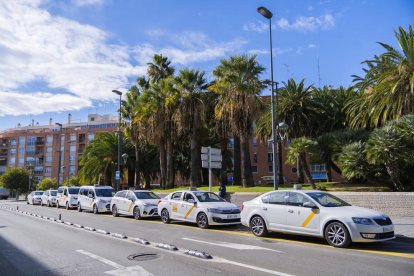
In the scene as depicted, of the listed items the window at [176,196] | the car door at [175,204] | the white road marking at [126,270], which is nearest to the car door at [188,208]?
the car door at [175,204]

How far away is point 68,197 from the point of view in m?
28.9

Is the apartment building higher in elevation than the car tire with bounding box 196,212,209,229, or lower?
higher

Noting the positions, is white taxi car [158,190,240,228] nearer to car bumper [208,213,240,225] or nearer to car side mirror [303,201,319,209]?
car bumper [208,213,240,225]

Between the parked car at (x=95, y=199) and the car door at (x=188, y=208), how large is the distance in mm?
9264

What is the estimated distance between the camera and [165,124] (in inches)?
1367

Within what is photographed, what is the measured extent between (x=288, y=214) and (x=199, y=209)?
183 inches

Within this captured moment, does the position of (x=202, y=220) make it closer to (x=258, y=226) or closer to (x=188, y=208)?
(x=188, y=208)

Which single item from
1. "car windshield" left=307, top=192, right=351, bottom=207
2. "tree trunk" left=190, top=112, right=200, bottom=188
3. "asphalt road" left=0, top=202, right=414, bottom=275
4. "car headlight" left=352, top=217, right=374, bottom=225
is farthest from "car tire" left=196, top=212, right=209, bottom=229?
"tree trunk" left=190, top=112, right=200, bottom=188

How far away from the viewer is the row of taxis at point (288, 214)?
9.11 m

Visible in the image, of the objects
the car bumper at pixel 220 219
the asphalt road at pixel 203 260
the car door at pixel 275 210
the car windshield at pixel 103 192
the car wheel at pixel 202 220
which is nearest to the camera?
the asphalt road at pixel 203 260

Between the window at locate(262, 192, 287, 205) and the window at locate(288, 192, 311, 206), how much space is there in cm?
22

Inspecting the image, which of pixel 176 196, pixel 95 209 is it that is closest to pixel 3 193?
pixel 95 209

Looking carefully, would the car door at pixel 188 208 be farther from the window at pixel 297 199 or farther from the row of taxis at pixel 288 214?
the window at pixel 297 199

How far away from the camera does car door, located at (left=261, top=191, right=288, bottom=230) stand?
10.9m
